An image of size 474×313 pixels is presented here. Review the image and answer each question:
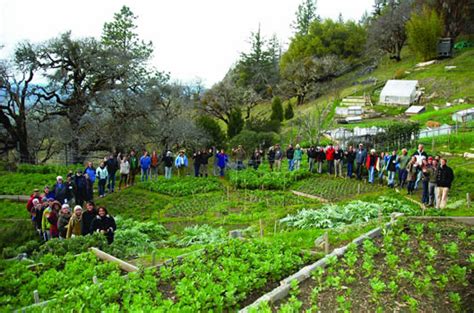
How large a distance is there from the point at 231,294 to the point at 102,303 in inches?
75.0

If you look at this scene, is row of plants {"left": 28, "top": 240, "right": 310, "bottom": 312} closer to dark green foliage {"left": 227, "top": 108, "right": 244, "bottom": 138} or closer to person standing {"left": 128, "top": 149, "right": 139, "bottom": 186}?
person standing {"left": 128, "top": 149, "right": 139, "bottom": 186}

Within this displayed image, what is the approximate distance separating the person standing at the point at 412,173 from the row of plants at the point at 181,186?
8.24 m

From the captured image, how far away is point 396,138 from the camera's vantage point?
2123 centimetres

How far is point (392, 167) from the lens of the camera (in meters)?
16.0

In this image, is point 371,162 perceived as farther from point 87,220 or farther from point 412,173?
point 87,220

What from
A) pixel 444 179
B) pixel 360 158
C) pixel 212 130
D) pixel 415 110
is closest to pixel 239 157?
pixel 360 158

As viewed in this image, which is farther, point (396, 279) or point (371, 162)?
point (371, 162)

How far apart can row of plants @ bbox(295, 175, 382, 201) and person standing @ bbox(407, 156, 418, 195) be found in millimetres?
1618

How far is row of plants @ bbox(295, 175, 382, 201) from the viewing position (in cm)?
1622

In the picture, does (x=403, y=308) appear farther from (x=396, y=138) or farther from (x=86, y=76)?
(x=86, y=76)

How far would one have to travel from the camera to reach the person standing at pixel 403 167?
50.4 ft

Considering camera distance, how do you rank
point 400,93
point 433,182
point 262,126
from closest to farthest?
point 433,182 → point 262,126 → point 400,93

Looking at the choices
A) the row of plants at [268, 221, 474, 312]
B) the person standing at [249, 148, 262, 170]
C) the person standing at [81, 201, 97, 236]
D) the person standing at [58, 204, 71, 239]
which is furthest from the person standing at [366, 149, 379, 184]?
the person standing at [58, 204, 71, 239]

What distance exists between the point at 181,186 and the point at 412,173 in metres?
9.82
